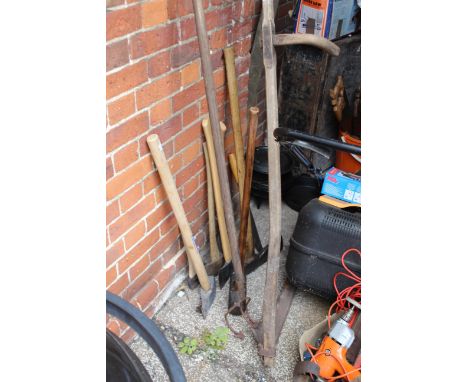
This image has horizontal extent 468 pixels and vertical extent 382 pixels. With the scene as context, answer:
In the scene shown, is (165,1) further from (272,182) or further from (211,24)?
(272,182)

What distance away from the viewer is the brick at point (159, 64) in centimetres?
156

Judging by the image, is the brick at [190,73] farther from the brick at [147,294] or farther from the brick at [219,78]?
the brick at [147,294]

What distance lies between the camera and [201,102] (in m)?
1.94

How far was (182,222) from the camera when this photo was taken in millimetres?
1829

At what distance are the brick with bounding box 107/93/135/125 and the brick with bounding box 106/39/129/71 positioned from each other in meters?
0.11

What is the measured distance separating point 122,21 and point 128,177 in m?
0.52

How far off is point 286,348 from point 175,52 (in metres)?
1.26

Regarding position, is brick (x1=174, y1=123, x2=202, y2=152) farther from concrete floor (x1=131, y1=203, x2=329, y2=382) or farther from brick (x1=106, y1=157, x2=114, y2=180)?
concrete floor (x1=131, y1=203, x2=329, y2=382)

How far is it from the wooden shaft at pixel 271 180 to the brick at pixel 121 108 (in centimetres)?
45

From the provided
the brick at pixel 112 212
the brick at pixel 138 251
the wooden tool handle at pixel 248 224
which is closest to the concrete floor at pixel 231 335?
the wooden tool handle at pixel 248 224

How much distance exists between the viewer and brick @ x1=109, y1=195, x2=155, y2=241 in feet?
5.30

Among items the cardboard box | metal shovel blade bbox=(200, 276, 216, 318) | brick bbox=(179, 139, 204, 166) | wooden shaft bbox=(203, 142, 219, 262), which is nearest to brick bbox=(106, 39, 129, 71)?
brick bbox=(179, 139, 204, 166)
